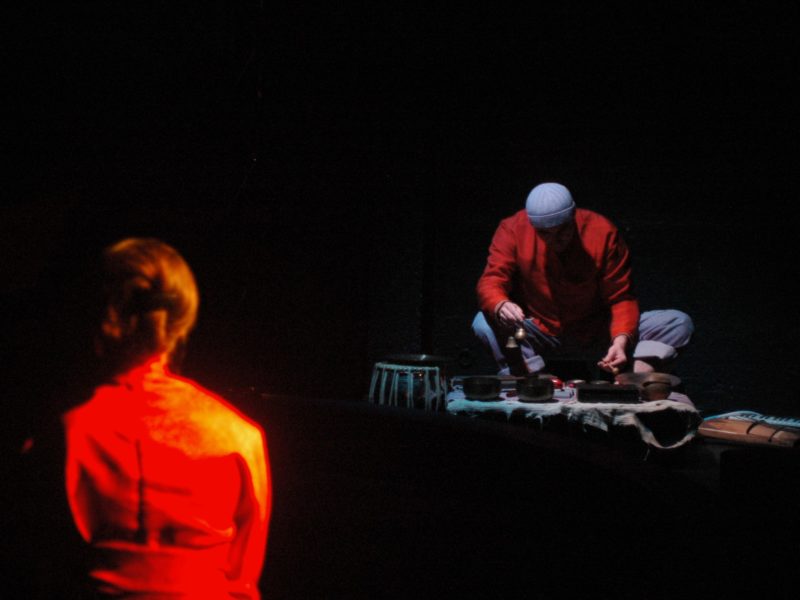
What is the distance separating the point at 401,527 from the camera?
1856 mm

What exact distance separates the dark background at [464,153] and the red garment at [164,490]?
849mm

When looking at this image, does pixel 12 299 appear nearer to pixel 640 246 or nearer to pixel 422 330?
pixel 422 330

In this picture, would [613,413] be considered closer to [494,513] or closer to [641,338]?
[494,513]

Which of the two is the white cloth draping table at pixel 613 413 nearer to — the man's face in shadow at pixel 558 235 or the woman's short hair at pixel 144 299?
the man's face in shadow at pixel 558 235

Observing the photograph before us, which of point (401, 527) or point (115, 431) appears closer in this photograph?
point (115, 431)

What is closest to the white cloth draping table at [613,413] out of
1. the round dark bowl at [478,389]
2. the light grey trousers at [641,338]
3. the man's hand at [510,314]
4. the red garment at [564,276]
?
the round dark bowl at [478,389]

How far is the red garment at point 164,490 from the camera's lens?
1560 millimetres

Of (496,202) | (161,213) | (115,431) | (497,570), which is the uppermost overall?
(496,202)

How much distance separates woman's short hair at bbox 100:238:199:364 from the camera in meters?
1.60

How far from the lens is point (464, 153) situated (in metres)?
5.96

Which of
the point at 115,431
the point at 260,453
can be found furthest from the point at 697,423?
the point at 115,431

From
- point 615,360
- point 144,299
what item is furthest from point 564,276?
point 144,299

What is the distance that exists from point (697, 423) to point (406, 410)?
2.30m

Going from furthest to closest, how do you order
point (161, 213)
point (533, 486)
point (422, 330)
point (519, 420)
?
point (422, 330) < point (519, 420) < point (161, 213) < point (533, 486)
